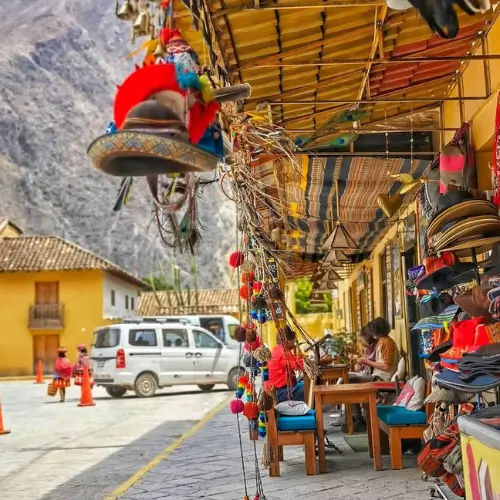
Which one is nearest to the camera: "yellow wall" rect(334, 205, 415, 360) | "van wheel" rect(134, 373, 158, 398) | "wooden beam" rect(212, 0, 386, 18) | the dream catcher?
"wooden beam" rect(212, 0, 386, 18)

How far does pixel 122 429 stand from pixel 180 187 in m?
9.31

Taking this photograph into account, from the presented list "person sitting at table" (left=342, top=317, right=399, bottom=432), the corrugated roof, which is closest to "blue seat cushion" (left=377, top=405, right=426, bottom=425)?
"person sitting at table" (left=342, top=317, right=399, bottom=432)

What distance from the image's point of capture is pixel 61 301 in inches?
1409

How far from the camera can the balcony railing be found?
35.2 m

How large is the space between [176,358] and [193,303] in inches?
1148

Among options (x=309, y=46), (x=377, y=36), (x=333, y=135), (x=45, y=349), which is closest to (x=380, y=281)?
(x=333, y=135)

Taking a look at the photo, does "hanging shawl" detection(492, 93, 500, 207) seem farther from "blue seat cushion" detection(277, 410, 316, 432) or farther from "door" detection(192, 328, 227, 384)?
"door" detection(192, 328, 227, 384)

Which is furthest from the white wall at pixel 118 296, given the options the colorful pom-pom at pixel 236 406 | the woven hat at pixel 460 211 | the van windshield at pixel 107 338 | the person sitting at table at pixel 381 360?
the woven hat at pixel 460 211

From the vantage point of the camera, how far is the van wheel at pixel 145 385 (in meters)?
18.2

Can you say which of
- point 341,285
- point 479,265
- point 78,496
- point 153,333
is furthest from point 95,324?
point 479,265

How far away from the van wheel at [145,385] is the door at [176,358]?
0.23 metres

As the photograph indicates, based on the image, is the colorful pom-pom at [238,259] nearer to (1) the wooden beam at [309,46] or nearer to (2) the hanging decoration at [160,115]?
(1) the wooden beam at [309,46]

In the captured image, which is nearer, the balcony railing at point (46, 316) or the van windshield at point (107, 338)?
the van windshield at point (107, 338)

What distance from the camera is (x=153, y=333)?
1881 cm
